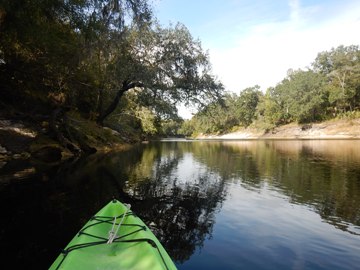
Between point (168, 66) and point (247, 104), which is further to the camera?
point (247, 104)

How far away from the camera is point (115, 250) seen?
5.40 m

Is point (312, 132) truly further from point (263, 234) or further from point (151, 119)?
point (263, 234)

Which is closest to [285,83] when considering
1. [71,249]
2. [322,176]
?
[322,176]

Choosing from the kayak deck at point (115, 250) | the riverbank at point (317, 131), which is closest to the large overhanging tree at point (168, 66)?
the kayak deck at point (115, 250)

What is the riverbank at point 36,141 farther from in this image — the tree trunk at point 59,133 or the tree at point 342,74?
the tree at point 342,74

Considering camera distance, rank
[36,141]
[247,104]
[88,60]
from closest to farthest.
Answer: [88,60], [36,141], [247,104]

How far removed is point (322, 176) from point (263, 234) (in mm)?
11897

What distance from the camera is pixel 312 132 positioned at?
83000 mm

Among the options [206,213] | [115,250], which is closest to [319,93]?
[206,213]

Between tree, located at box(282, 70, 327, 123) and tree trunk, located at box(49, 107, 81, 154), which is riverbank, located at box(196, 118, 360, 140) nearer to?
tree, located at box(282, 70, 327, 123)

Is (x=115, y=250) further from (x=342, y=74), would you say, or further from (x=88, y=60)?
(x=342, y=74)

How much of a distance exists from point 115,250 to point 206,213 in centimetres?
657

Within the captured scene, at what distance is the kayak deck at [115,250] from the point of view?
15.6 feet

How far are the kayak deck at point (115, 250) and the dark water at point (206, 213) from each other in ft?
5.22
